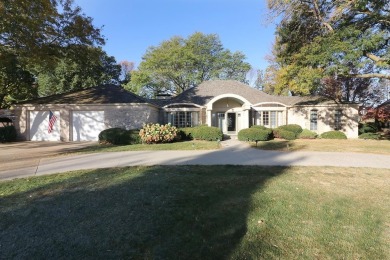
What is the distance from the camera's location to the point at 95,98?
70.7 feet

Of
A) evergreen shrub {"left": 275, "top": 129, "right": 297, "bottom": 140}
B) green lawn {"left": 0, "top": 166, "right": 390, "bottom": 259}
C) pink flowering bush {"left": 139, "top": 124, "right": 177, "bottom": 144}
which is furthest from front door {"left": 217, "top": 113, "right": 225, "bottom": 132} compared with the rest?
green lawn {"left": 0, "top": 166, "right": 390, "bottom": 259}

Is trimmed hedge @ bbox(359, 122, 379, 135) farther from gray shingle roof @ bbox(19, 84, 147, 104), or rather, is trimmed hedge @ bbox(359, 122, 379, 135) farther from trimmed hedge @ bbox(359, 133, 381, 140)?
gray shingle roof @ bbox(19, 84, 147, 104)

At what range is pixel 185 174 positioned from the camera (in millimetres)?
7324

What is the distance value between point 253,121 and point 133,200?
845 inches

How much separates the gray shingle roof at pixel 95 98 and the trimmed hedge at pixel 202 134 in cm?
441

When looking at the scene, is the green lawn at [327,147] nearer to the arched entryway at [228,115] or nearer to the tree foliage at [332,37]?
the tree foliage at [332,37]

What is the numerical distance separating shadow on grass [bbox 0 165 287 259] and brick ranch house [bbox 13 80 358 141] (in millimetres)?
14204

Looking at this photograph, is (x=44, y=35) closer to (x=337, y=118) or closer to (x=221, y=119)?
(x=221, y=119)

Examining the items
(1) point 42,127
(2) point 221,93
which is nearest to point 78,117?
(1) point 42,127

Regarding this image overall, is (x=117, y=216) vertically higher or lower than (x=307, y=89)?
lower

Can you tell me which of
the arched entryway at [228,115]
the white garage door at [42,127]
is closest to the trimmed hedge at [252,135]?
the arched entryway at [228,115]

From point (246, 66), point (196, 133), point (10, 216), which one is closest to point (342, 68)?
point (196, 133)

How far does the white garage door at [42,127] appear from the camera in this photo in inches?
819

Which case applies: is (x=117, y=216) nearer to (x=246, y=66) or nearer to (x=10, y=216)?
(x=10, y=216)
